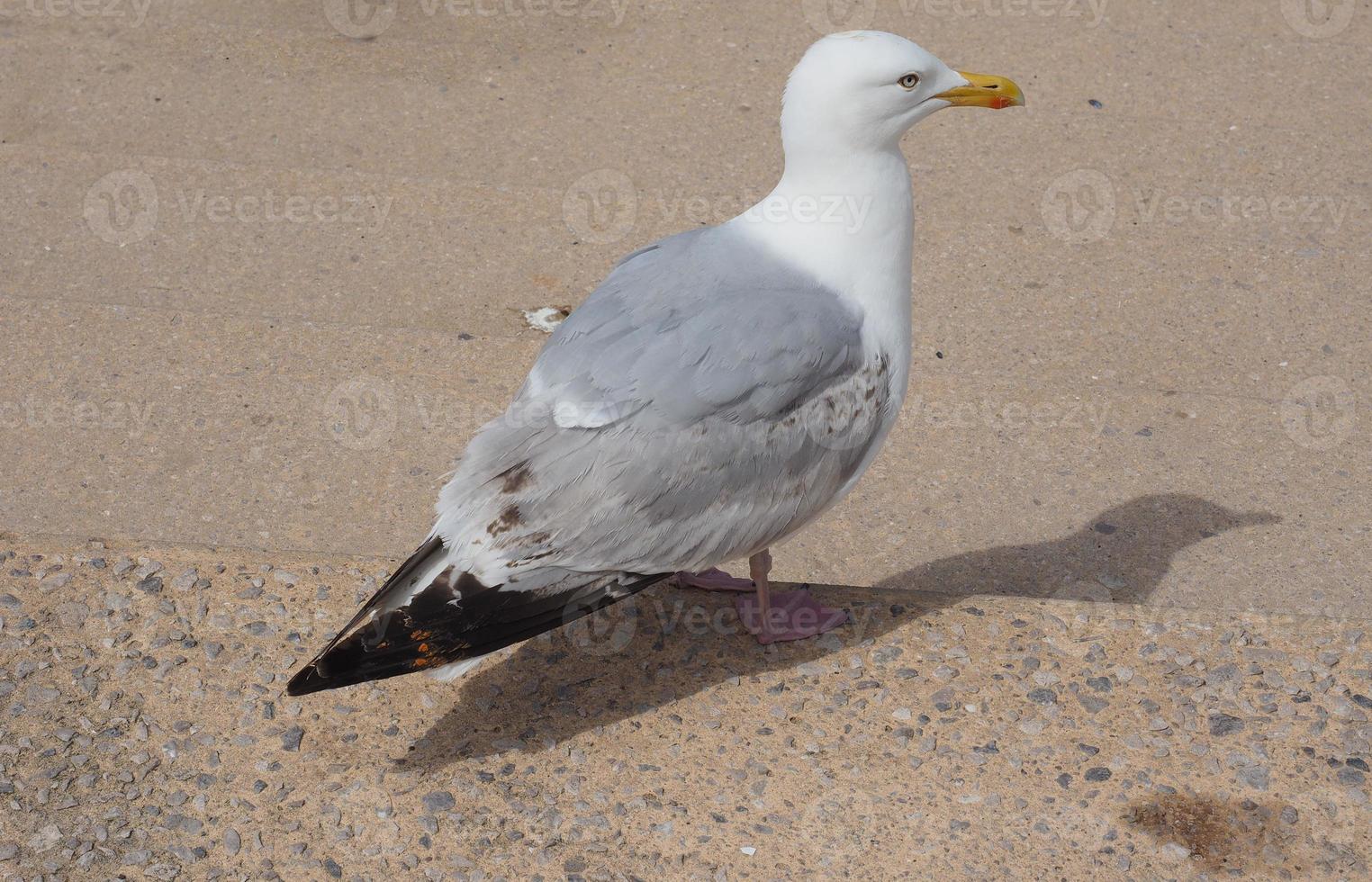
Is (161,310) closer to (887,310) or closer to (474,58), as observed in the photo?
(474,58)

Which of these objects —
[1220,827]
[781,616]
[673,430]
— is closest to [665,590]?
[781,616]

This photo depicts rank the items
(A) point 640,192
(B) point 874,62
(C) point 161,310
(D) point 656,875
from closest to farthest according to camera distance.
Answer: (D) point 656,875, (B) point 874,62, (C) point 161,310, (A) point 640,192

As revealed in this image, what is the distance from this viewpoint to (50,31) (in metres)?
7.96

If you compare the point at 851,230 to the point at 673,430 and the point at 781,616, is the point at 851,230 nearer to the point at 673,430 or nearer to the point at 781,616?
the point at 673,430

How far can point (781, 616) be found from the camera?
13.3ft

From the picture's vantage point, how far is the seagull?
345 cm

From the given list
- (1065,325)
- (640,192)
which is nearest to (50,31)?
(640,192)

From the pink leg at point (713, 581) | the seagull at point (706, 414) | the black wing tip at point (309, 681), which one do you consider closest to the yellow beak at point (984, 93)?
the seagull at point (706, 414)

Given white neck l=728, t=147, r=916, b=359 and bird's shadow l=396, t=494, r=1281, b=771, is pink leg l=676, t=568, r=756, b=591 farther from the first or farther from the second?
white neck l=728, t=147, r=916, b=359

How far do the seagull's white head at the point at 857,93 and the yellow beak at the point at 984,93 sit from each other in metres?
0.14

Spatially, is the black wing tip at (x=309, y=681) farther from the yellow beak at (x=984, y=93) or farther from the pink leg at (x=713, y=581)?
the yellow beak at (x=984, y=93)

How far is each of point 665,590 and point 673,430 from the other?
2.87 feet

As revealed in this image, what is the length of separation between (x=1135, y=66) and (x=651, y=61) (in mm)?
2703

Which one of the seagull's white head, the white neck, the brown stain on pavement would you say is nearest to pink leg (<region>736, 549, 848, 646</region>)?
the white neck
